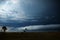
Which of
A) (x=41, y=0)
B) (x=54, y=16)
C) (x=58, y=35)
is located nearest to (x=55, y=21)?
(x=54, y=16)

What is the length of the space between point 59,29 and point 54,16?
0.72ft

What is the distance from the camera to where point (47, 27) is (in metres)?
2.18

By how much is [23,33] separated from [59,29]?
0.57 meters

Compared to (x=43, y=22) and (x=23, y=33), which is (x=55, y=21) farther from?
(x=23, y=33)

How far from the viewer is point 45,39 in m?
2.07

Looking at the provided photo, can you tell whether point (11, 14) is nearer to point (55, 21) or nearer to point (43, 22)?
point (43, 22)

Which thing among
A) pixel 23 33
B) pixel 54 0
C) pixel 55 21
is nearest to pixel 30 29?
pixel 23 33

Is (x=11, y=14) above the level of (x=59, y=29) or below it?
above

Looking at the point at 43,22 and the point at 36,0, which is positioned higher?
the point at 36,0

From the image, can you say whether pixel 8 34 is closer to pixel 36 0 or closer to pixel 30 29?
pixel 30 29

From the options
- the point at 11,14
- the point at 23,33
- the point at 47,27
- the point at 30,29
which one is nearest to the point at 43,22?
the point at 47,27

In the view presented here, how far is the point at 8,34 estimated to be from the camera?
2084 millimetres

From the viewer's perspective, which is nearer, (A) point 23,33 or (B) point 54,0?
(A) point 23,33

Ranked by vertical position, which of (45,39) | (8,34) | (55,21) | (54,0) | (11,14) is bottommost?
(45,39)
